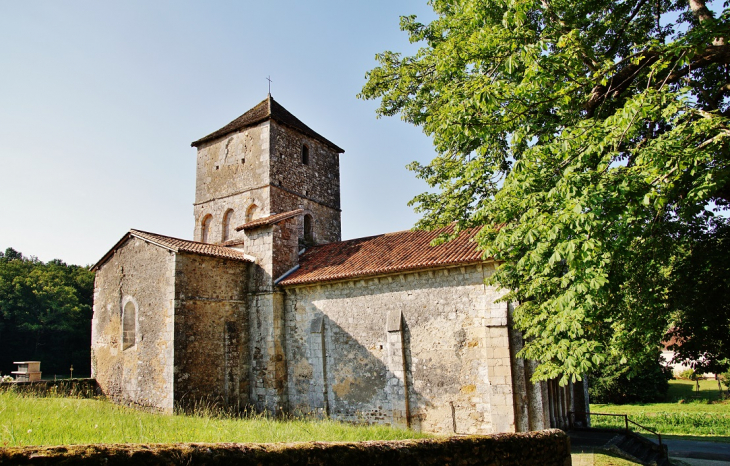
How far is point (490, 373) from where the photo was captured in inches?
451

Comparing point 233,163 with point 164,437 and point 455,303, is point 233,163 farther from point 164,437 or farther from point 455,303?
point 164,437

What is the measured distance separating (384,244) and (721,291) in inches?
356

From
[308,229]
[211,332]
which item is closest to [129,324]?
[211,332]

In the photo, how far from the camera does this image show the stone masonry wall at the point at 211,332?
13812 mm

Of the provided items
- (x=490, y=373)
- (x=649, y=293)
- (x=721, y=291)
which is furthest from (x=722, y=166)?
(x=490, y=373)

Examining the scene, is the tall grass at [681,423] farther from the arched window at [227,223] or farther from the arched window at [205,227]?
the arched window at [205,227]

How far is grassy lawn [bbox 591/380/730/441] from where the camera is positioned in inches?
851

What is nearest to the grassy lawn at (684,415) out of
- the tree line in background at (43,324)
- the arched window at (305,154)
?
the arched window at (305,154)

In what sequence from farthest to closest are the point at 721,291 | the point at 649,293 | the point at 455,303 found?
the point at 455,303 → the point at 721,291 → the point at 649,293

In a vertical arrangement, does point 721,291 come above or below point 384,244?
below

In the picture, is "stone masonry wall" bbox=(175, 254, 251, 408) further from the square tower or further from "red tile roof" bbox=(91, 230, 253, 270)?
the square tower

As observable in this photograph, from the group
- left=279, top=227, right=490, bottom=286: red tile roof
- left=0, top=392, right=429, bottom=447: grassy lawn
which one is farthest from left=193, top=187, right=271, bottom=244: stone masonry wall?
left=0, top=392, right=429, bottom=447: grassy lawn

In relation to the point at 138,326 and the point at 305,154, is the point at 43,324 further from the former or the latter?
the point at 305,154

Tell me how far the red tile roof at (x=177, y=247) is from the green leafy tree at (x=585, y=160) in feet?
23.6
